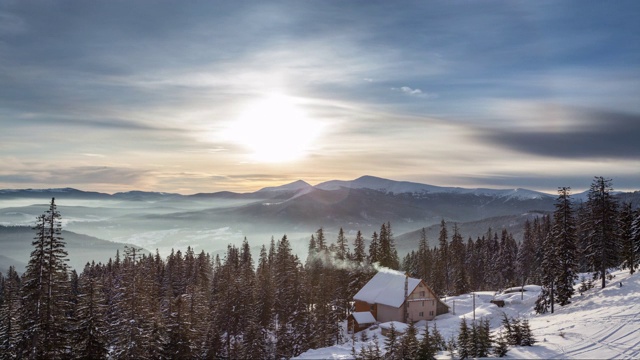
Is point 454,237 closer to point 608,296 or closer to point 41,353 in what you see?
point 608,296

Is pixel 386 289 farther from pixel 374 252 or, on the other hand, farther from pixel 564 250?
pixel 564 250

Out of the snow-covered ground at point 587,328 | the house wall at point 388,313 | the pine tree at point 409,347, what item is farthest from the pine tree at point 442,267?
the pine tree at point 409,347

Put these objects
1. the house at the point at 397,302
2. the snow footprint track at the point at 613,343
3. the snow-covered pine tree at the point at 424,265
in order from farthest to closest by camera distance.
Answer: the snow-covered pine tree at the point at 424,265 < the house at the point at 397,302 < the snow footprint track at the point at 613,343

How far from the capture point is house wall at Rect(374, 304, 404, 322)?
6575 cm

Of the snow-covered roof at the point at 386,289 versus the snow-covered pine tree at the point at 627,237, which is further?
the snow-covered roof at the point at 386,289

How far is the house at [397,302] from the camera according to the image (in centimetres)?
6588

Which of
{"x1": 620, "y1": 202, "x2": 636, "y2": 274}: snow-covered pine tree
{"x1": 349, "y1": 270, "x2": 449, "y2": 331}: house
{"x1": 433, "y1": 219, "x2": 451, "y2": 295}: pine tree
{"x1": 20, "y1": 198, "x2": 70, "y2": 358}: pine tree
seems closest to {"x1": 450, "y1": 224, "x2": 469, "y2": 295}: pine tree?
{"x1": 433, "y1": 219, "x2": 451, "y2": 295}: pine tree

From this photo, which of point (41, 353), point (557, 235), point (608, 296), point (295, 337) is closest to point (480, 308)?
point (557, 235)

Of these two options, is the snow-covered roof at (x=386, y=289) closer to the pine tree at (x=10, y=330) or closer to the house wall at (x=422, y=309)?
the house wall at (x=422, y=309)

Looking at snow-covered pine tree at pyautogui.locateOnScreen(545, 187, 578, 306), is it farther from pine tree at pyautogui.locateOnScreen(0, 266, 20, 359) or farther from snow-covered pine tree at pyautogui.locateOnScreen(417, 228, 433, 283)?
pine tree at pyautogui.locateOnScreen(0, 266, 20, 359)

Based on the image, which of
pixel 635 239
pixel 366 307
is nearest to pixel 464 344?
pixel 635 239

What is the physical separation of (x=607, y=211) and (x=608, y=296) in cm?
1271

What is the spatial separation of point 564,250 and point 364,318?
1206 inches

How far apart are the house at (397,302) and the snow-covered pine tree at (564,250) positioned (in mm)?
19155
